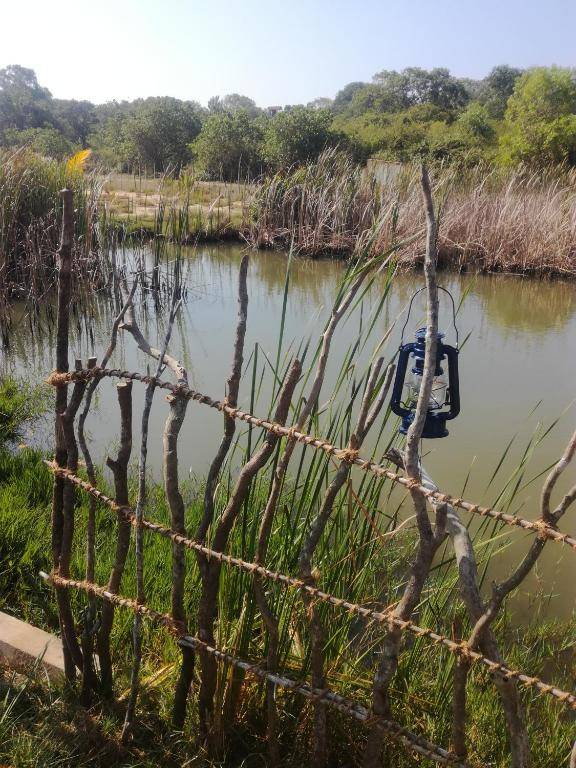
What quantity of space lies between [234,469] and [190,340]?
2.85 meters

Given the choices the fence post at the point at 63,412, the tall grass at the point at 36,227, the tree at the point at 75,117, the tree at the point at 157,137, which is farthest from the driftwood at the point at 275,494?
the tree at the point at 75,117

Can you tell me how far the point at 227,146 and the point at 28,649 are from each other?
14.8 metres

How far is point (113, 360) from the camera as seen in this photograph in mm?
5348

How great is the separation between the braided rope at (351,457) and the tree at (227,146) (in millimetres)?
14310

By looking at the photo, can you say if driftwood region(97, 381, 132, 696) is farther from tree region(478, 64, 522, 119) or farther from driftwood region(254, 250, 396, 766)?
tree region(478, 64, 522, 119)

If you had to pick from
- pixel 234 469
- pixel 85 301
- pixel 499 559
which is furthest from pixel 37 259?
pixel 499 559

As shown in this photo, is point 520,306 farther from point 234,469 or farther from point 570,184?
point 234,469

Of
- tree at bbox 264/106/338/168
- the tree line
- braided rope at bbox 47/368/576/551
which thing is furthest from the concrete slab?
tree at bbox 264/106/338/168

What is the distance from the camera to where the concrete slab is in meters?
1.58

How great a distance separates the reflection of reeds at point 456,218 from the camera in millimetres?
9023

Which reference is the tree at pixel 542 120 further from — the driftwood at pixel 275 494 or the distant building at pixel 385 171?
the driftwood at pixel 275 494

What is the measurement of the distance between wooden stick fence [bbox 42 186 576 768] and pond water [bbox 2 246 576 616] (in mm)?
356

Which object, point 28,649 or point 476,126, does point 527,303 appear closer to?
point 28,649

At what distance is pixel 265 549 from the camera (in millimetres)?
1230
